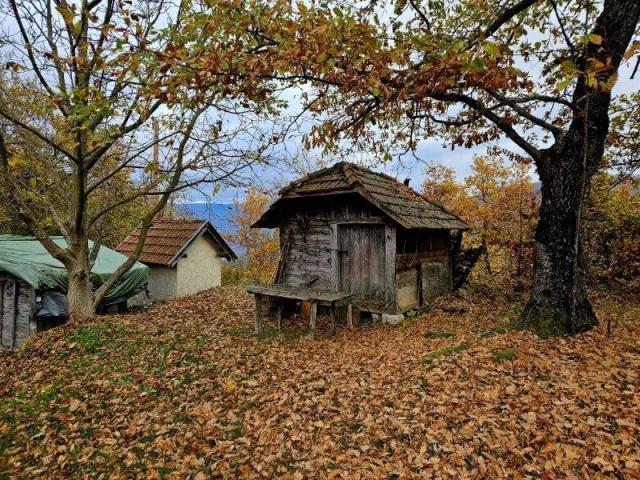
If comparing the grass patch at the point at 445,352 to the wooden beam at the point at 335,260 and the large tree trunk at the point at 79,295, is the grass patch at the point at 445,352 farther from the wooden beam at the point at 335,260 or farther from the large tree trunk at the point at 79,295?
the large tree trunk at the point at 79,295

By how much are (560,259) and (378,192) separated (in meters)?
4.52

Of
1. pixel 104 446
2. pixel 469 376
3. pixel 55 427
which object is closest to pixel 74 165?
pixel 55 427

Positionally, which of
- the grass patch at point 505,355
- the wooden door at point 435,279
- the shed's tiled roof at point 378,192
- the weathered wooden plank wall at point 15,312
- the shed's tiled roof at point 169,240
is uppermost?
the shed's tiled roof at point 378,192

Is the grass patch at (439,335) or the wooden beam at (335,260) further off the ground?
the wooden beam at (335,260)

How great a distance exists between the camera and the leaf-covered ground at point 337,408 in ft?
12.1

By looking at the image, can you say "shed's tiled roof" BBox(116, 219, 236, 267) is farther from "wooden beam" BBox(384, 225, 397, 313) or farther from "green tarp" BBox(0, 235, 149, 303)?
"wooden beam" BBox(384, 225, 397, 313)

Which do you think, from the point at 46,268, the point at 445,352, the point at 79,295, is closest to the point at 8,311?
the point at 46,268

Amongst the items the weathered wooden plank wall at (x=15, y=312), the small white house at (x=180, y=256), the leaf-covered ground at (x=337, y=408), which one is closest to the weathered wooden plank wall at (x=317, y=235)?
the leaf-covered ground at (x=337, y=408)

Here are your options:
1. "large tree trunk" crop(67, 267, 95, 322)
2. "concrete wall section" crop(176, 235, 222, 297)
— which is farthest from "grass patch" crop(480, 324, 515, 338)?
"concrete wall section" crop(176, 235, 222, 297)

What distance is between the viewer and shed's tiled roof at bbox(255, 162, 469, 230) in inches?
350

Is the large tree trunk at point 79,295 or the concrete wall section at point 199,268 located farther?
the concrete wall section at point 199,268

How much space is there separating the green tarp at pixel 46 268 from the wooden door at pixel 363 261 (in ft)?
28.8

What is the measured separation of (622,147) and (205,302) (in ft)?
47.3

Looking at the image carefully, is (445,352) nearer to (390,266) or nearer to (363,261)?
(390,266)
